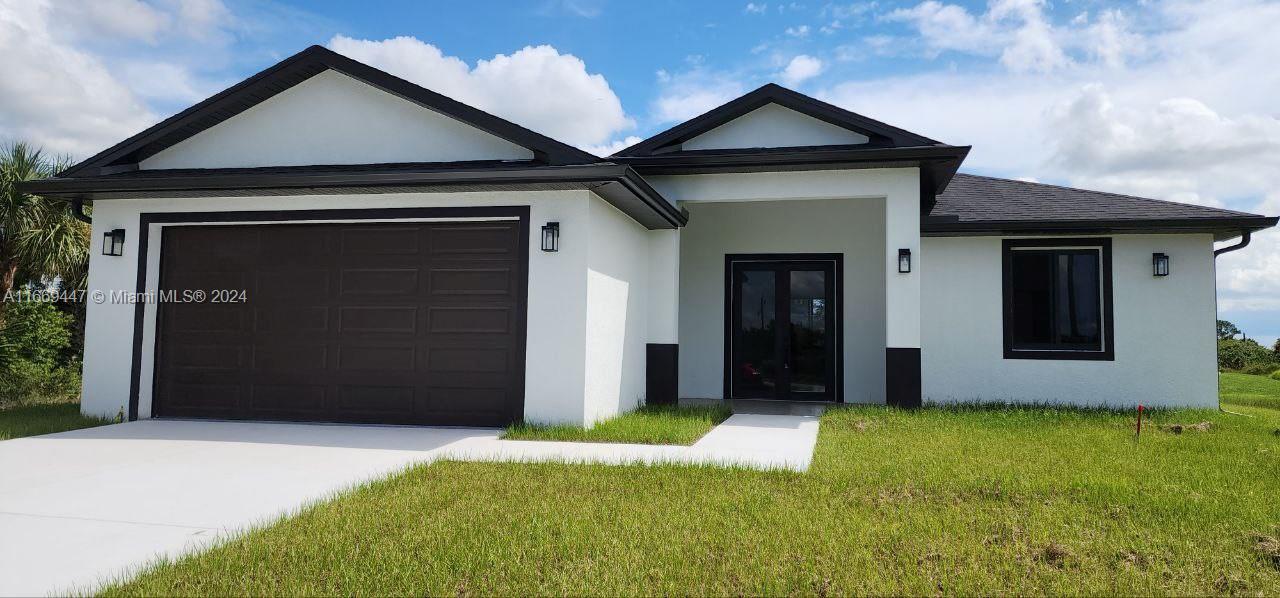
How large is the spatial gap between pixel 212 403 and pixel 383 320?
239 cm

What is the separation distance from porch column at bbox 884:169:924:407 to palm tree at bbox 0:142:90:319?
11900 millimetres

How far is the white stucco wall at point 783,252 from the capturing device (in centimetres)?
1184

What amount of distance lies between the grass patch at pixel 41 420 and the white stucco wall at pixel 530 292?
0.32 m

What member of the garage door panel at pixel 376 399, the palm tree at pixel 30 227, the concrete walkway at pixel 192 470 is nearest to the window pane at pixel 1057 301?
the concrete walkway at pixel 192 470

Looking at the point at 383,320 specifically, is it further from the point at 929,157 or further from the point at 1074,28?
the point at 1074,28

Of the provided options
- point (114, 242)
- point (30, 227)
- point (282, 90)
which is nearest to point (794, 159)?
point (282, 90)

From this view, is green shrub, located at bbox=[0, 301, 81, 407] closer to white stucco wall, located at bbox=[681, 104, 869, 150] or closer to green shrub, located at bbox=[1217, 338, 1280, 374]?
Answer: white stucco wall, located at bbox=[681, 104, 869, 150]

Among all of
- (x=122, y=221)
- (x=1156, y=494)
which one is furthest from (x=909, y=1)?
(x=122, y=221)

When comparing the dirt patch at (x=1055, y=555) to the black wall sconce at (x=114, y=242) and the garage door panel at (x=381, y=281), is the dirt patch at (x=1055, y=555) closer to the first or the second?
the garage door panel at (x=381, y=281)

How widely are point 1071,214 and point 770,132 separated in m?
4.52

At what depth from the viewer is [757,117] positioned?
10.5 metres

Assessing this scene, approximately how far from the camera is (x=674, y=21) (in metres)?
10.3

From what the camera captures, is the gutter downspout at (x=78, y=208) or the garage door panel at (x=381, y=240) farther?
the gutter downspout at (x=78, y=208)

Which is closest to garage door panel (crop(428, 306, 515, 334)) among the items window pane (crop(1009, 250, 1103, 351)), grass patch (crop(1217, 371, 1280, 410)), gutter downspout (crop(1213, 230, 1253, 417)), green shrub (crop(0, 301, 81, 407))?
green shrub (crop(0, 301, 81, 407))
